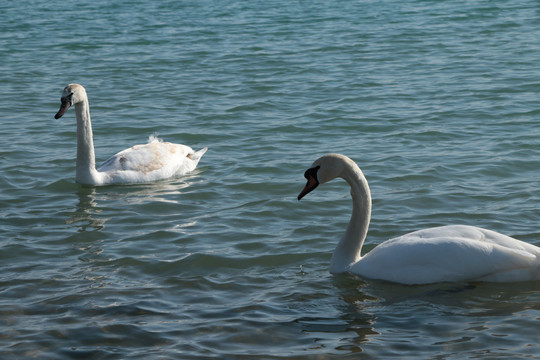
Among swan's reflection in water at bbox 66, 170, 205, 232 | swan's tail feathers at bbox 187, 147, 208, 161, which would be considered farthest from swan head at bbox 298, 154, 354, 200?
swan's tail feathers at bbox 187, 147, 208, 161

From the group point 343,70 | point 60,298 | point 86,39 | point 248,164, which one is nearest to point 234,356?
point 60,298

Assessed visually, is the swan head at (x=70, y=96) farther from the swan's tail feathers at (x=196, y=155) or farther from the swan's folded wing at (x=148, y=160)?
the swan's tail feathers at (x=196, y=155)

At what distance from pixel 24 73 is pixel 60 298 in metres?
11.0

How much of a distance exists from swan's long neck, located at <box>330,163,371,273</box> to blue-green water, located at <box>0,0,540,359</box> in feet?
0.57

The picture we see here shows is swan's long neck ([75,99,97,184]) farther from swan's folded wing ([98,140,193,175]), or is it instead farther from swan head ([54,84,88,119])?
swan's folded wing ([98,140,193,175])

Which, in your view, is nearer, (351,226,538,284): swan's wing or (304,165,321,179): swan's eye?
(351,226,538,284): swan's wing

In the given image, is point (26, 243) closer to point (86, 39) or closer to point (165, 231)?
point (165, 231)

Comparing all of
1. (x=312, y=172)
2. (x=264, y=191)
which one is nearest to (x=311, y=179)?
(x=312, y=172)

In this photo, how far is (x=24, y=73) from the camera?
56.6 ft

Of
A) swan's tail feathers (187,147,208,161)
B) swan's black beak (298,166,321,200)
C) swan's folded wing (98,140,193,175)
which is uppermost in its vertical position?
swan's black beak (298,166,321,200)

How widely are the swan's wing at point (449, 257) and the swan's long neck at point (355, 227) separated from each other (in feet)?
Result: 1.00

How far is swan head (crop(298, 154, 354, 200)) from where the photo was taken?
7.43 metres

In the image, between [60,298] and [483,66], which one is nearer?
[60,298]

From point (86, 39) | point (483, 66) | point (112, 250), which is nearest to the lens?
point (112, 250)
